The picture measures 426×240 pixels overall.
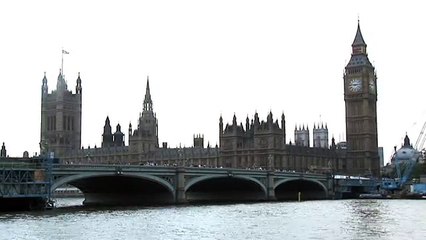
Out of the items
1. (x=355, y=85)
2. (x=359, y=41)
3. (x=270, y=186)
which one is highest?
(x=359, y=41)

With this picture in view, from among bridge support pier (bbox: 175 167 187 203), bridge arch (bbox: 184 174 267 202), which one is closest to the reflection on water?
bridge support pier (bbox: 175 167 187 203)

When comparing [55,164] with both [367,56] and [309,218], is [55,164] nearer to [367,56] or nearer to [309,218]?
[309,218]

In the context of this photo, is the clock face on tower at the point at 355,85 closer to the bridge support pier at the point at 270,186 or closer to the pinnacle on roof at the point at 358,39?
the pinnacle on roof at the point at 358,39

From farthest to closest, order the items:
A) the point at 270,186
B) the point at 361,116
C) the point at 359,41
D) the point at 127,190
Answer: the point at 359,41
the point at 361,116
the point at 270,186
the point at 127,190

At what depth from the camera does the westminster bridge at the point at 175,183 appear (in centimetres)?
7156

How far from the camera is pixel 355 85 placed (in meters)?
180

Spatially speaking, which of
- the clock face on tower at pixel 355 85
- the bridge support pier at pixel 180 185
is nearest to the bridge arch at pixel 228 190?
the bridge support pier at pixel 180 185

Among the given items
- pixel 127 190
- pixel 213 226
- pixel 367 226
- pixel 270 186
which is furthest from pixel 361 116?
pixel 213 226

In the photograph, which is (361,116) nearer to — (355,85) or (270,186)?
(355,85)

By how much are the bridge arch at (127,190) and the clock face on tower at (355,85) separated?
333ft

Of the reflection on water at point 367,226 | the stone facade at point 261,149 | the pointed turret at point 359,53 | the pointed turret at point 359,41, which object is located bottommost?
the reflection on water at point 367,226

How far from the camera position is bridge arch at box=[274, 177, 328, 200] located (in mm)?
119906

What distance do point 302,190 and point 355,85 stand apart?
61572 mm

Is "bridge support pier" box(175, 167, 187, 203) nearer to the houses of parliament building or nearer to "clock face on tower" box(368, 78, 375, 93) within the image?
the houses of parliament building
